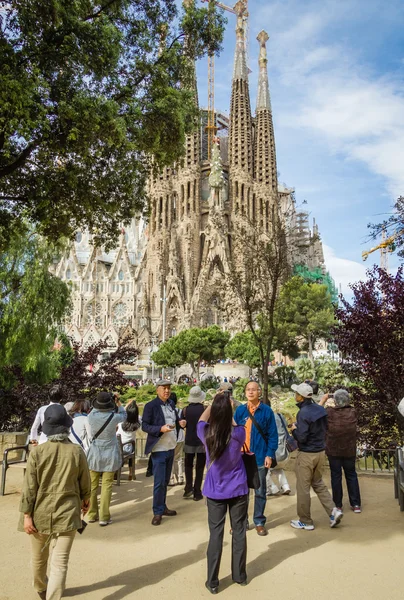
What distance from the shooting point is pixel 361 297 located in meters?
7.99

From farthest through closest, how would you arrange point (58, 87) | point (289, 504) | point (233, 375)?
point (233, 375), point (58, 87), point (289, 504)

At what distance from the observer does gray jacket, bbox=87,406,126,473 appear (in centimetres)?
504

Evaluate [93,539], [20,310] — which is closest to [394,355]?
[93,539]

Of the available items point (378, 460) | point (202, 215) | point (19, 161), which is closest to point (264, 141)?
point (202, 215)

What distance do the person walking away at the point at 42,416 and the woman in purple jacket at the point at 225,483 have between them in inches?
76.0

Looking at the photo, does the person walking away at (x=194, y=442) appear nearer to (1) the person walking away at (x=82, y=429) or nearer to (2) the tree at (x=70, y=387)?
(1) the person walking away at (x=82, y=429)

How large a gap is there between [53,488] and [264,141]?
4933 centimetres

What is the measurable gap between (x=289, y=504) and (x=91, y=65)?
6.59 meters

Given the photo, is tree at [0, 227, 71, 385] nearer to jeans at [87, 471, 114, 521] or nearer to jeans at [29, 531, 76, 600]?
jeans at [87, 471, 114, 521]

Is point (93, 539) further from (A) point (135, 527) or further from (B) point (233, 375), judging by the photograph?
(B) point (233, 375)

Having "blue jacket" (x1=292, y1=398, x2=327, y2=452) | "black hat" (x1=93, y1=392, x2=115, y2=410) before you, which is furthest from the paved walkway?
"black hat" (x1=93, y1=392, x2=115, y2=410)

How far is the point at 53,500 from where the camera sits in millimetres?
3139

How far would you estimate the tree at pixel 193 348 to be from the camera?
112ft

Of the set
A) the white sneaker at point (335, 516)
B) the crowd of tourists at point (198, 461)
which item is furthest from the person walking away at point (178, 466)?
the white sneaker at point (335, 516)
